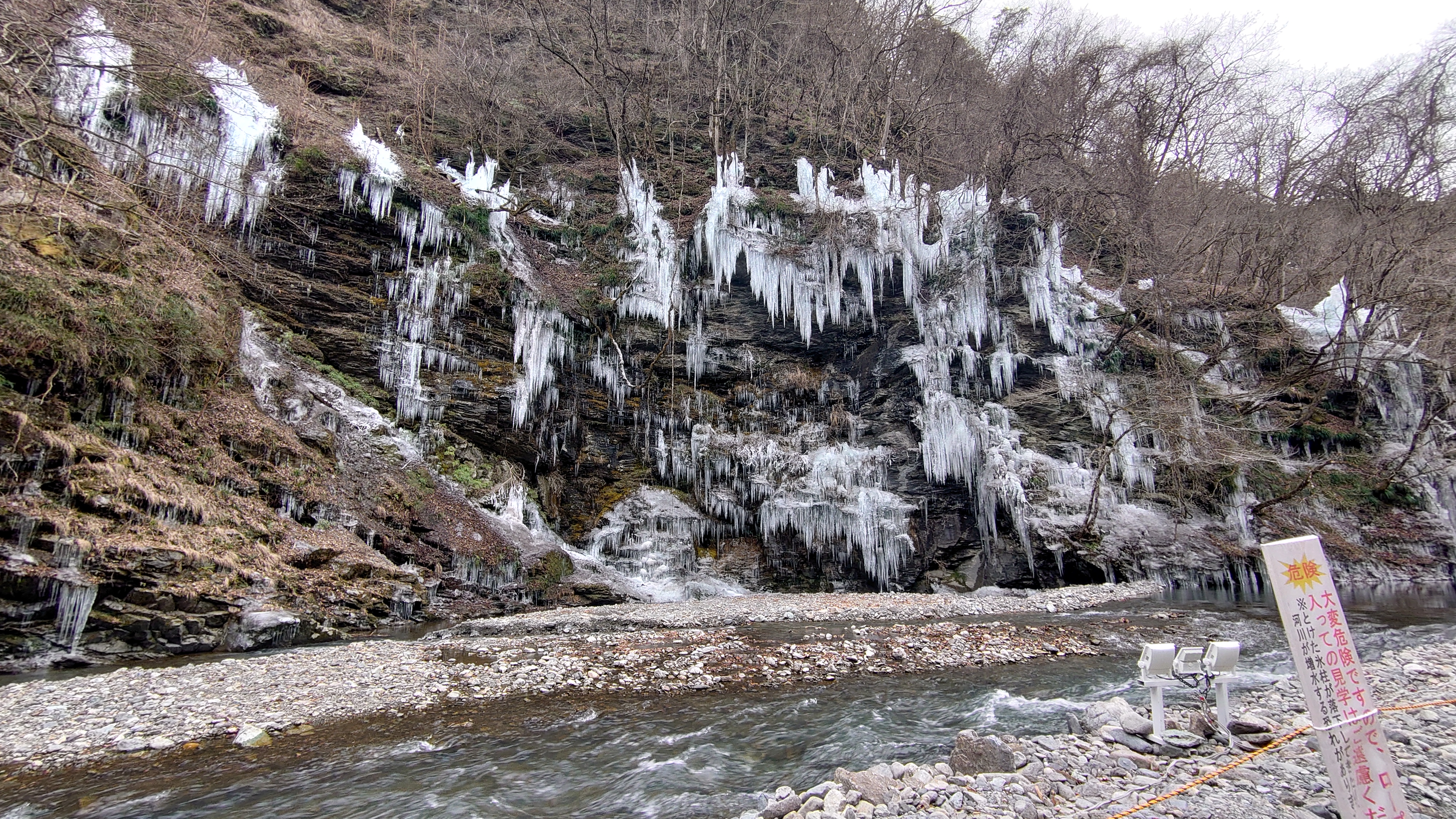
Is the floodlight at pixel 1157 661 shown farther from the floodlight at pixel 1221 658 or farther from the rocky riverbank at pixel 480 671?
the rocky riverbank at pixel 480 671

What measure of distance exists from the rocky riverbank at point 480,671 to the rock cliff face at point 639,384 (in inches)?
91.4

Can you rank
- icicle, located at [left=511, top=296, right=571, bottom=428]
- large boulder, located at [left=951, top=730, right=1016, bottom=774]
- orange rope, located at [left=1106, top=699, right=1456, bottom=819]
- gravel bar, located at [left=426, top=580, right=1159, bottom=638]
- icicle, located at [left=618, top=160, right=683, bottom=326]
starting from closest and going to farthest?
1. orange rope, located at [left=1106, top=699, right=1456, bottom=819]
2. large boulder, located at [left=951, top=730, right=1016, bottom=774]
3. gravel bar, located at [left=426, top=580, right=1159, bottom=638]
4. icicle, located at [left=511, top=296, right=571, bottom=428]
5. icicle, located at [left=618, top=160, right=683, bottom=326]

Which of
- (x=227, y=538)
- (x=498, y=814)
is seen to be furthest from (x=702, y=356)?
(x=498, y=814)

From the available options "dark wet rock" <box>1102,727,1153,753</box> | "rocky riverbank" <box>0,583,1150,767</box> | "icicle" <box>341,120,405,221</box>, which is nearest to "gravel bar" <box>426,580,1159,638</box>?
"rocky riverbank" <box>0,583,1150,767</box>

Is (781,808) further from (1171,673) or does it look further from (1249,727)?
(1249,727)

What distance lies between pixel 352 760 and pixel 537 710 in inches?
62.9

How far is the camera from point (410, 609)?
9820 mm

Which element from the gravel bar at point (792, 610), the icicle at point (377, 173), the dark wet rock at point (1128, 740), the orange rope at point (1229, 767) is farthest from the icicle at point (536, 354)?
the orange rope at point (1229, 767)

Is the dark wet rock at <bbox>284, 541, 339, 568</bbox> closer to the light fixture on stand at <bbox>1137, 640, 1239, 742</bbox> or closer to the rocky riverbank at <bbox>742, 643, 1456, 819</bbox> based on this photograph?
the rocky riverbank at <bbox>742, 643, 1456, 819</bbox>

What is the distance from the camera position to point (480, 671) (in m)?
6.72

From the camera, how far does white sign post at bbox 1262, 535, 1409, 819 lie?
2139 mm

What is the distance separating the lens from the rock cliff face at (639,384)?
1038 centimetres

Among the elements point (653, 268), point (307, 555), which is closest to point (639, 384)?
point (653, 268)

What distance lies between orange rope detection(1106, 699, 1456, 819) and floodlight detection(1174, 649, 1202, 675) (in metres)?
0.51
